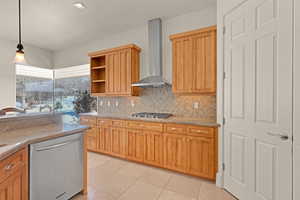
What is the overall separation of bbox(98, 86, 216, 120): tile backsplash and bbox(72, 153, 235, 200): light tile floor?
118cm

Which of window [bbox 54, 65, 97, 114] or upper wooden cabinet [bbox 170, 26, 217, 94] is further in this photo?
window [bbox 54, 65, 97, 114]

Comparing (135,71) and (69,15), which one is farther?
(135,71)

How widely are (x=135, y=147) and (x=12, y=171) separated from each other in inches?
77.4

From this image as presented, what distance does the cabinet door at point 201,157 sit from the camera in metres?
2.27

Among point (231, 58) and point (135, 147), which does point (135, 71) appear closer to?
point (135, 147)

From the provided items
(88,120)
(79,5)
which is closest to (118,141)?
(88,120)

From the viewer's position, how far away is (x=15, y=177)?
4.06 ft

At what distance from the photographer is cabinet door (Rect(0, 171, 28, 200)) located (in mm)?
1101

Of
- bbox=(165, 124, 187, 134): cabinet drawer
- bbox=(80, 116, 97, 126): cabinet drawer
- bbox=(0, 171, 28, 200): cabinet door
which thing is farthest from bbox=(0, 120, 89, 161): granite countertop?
bbox=(80, 116, 97, 126): cabinet drawer

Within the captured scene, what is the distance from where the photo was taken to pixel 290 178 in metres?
1.38

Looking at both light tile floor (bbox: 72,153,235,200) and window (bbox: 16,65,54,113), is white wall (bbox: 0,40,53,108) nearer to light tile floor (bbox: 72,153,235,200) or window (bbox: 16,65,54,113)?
window (bbox: 16,65,54,113)

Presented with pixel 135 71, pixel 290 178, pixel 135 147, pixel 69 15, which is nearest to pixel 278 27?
pixel 290 178

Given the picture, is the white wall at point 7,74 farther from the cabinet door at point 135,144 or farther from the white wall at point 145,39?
the cabinet door at point 135,144

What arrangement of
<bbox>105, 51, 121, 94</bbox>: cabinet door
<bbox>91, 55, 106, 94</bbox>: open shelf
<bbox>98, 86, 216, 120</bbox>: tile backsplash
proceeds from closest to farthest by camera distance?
1. <bbox>98, 86, 216, 120</bbox>: tile backsplash
2. <bbox>105, 51, 121, 94</bbox>: cabinet door
3. <bbox>91, 55, 106, 94</bbox>: open shelf
